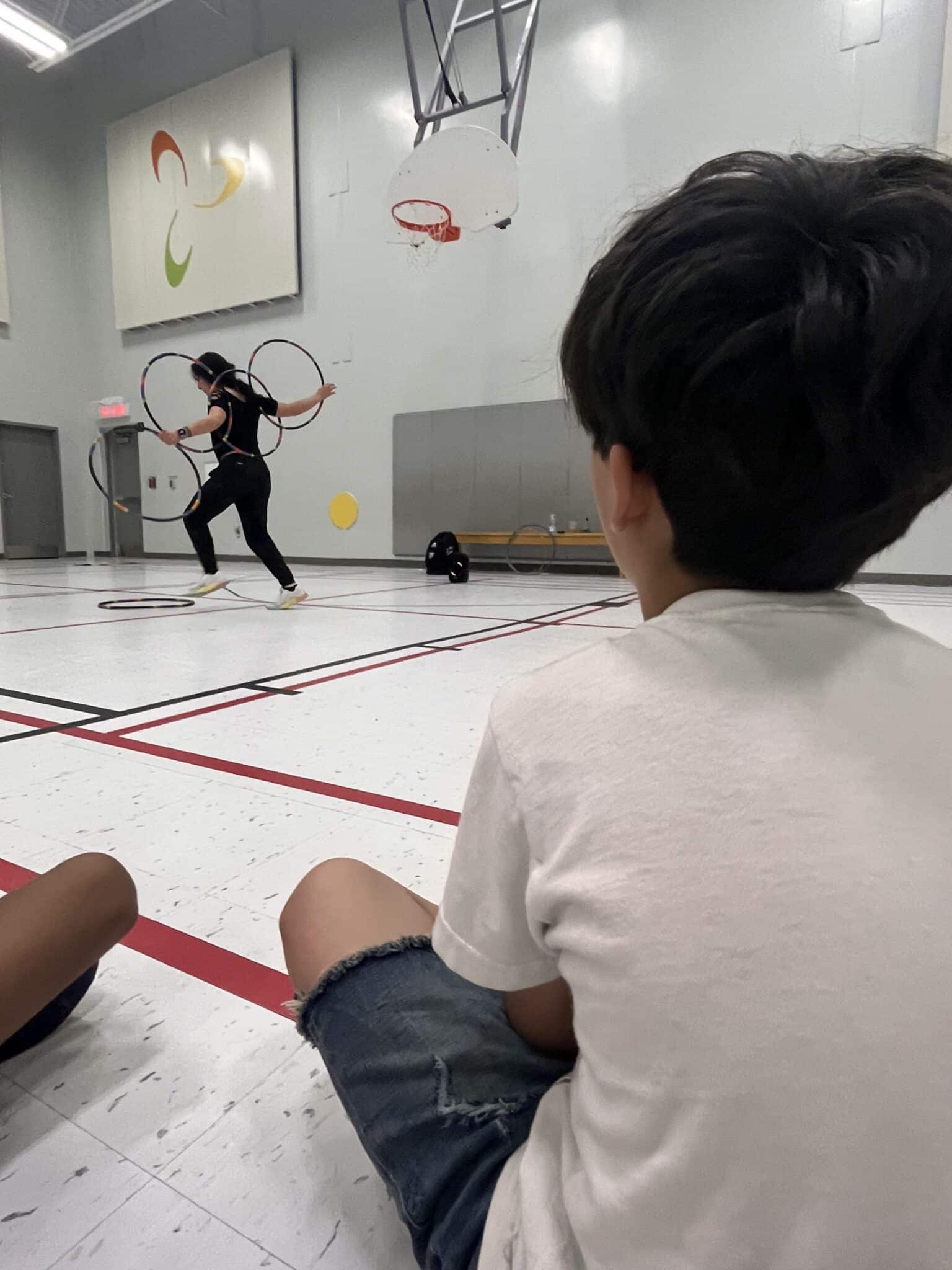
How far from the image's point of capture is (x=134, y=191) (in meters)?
9.09

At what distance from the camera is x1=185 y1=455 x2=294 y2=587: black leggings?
4.07m

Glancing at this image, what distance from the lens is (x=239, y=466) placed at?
409cm

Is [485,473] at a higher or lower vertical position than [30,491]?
higher

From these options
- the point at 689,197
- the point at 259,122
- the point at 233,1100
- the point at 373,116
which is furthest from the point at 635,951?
the point at 259,122

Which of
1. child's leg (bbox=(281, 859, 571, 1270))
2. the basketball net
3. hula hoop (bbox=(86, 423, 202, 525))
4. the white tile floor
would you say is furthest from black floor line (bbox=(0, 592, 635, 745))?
the basketball net

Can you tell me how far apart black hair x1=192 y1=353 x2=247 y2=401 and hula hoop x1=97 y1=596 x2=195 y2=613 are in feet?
3.68

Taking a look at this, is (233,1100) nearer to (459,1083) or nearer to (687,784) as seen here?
(459,1083)

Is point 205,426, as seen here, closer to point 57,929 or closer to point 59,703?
point 59,703

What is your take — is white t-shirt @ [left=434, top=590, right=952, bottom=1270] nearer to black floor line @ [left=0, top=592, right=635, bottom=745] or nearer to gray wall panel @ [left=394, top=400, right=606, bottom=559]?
black floor line @ [left=0, top=592, right=635, bottom=745]

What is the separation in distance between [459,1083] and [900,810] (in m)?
0.33

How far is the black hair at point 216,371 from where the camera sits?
156 inches

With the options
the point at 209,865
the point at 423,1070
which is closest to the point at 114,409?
the point at 209,865

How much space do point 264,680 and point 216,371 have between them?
243cm

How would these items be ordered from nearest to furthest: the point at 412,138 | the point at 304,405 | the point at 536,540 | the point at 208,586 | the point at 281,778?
the point at 281,778
the point at 304,405
the point at 208,586
the point at 536,540
the point at 412,138
